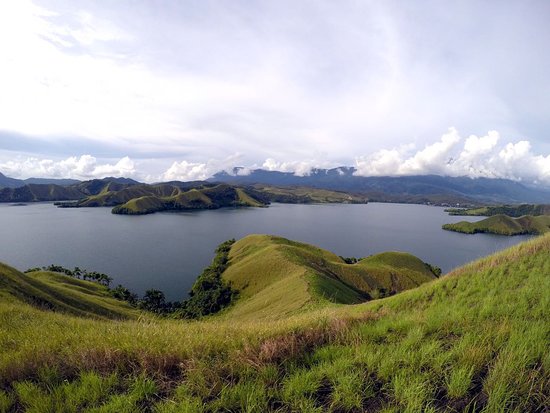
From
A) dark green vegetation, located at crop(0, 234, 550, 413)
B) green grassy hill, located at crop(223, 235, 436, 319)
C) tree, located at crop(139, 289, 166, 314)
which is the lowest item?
tree, located at crop(139, 289, 166, 314)

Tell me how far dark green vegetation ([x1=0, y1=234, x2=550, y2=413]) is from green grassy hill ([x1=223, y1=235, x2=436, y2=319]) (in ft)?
159

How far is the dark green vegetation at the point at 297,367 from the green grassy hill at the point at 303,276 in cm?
4848

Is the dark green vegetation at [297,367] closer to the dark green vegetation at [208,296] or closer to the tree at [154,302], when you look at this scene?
the dark green vegetation at [208,296]

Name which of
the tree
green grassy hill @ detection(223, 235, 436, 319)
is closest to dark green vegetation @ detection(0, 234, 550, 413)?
green grassy hill @ detection(223, 235, 436, 319)

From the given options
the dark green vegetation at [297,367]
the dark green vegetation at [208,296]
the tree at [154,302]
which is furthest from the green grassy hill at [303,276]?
the dark green vegetation at [297,367]

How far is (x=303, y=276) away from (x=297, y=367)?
62.5 m

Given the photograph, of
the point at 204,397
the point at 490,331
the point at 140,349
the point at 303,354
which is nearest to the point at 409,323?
the point at 490,331

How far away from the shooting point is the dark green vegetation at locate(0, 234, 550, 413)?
4.82 meters

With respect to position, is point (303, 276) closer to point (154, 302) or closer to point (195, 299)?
point (195, 299)

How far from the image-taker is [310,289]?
184ft

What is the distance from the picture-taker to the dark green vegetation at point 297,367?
482 cm

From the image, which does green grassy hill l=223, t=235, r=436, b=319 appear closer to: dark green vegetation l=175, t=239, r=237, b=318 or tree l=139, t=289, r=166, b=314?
dark green vegetation l=175, t=239, r=237, b=318

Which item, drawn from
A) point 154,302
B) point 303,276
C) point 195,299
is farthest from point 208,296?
point 303,276

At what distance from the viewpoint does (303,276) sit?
6694cm
